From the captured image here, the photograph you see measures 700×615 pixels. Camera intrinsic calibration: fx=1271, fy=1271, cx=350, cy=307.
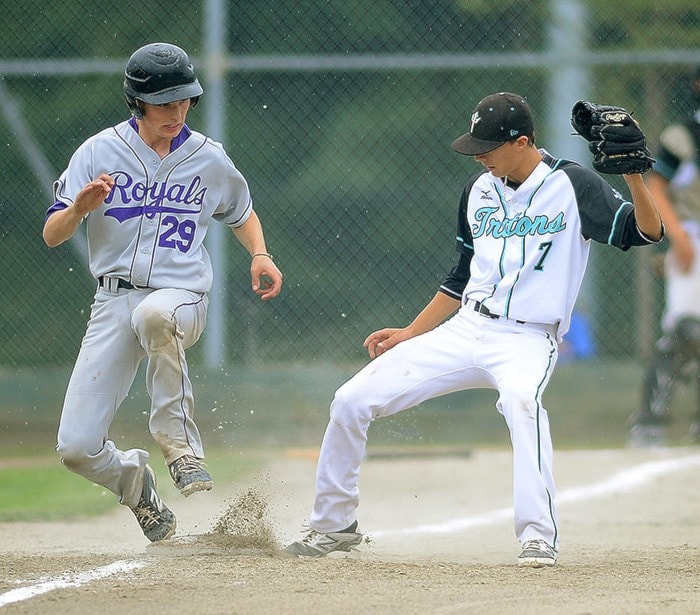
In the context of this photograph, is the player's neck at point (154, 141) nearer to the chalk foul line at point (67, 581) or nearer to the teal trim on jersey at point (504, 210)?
the teal trim on jersey at point (504, 210)

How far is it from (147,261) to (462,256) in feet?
3.99

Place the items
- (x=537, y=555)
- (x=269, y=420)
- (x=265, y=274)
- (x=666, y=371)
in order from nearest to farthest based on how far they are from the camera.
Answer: (x=537, y=555)
(x=265, y=274)
(x=269, y=420)
(x=666, y=371)

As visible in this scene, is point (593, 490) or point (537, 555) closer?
point (537, 555)

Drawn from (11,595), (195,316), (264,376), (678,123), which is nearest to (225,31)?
(264,376)

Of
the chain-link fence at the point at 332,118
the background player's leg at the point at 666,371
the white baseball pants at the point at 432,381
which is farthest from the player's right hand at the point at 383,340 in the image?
the background player's leg at the point at 666,371

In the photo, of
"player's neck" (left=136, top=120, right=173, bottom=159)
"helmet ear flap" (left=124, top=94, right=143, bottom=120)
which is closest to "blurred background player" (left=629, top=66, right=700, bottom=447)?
"player's neck" (left=136, top=120, right=173, bottom=159)

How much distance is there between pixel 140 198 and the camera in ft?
15.6

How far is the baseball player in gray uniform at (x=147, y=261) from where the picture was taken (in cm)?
458

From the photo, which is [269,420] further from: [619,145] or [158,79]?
[619,145]

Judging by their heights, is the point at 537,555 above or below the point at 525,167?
below

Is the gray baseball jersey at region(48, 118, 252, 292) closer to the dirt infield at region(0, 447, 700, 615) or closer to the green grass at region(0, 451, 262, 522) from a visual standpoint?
the dirt infield at region(0, 447, 700, 615)

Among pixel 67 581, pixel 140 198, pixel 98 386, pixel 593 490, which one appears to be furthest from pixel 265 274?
pixel 593 490

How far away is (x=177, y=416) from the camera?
4652 millimetres

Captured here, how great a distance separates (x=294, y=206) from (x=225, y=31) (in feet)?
3.81
